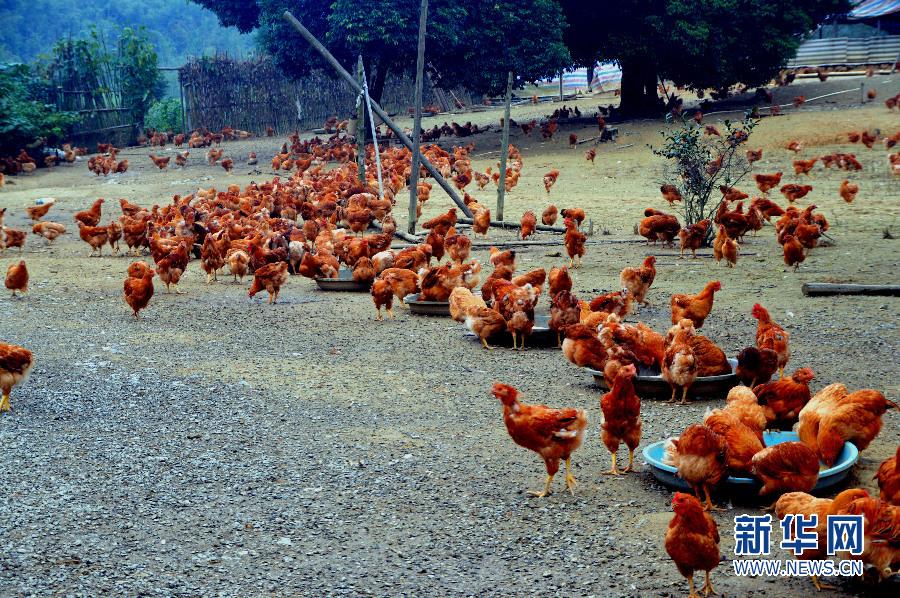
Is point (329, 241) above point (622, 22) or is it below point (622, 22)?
below

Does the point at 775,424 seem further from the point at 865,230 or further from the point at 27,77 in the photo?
the point at 27,77

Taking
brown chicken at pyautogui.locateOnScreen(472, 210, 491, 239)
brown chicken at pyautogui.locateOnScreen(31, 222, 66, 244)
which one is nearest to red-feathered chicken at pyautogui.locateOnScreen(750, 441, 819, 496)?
brown chicken at pyautogui.locateOnScreen(472, 210, 491, 239)

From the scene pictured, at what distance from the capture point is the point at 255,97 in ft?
117

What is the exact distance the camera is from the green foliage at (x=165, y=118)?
1437 inches

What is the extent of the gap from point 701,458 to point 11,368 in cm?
542

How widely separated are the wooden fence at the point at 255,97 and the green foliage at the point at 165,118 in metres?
1.44

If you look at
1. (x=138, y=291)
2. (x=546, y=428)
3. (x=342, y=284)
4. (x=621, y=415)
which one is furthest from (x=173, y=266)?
(x=621, y=415)

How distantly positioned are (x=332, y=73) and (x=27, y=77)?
10740 mm

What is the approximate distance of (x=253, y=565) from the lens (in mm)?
4387

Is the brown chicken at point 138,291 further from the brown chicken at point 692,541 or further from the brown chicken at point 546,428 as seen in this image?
the brown chicken at point 692,541

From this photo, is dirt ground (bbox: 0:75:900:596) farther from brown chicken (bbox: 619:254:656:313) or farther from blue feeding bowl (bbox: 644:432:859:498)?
brown chicken (bbox: 619:254:656:313)

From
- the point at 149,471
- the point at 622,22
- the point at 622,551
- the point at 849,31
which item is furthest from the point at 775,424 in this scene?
the point at 849,31

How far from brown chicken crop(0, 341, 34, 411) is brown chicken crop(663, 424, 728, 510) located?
207 inches

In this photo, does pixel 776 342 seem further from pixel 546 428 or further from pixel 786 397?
pixel 546 428
